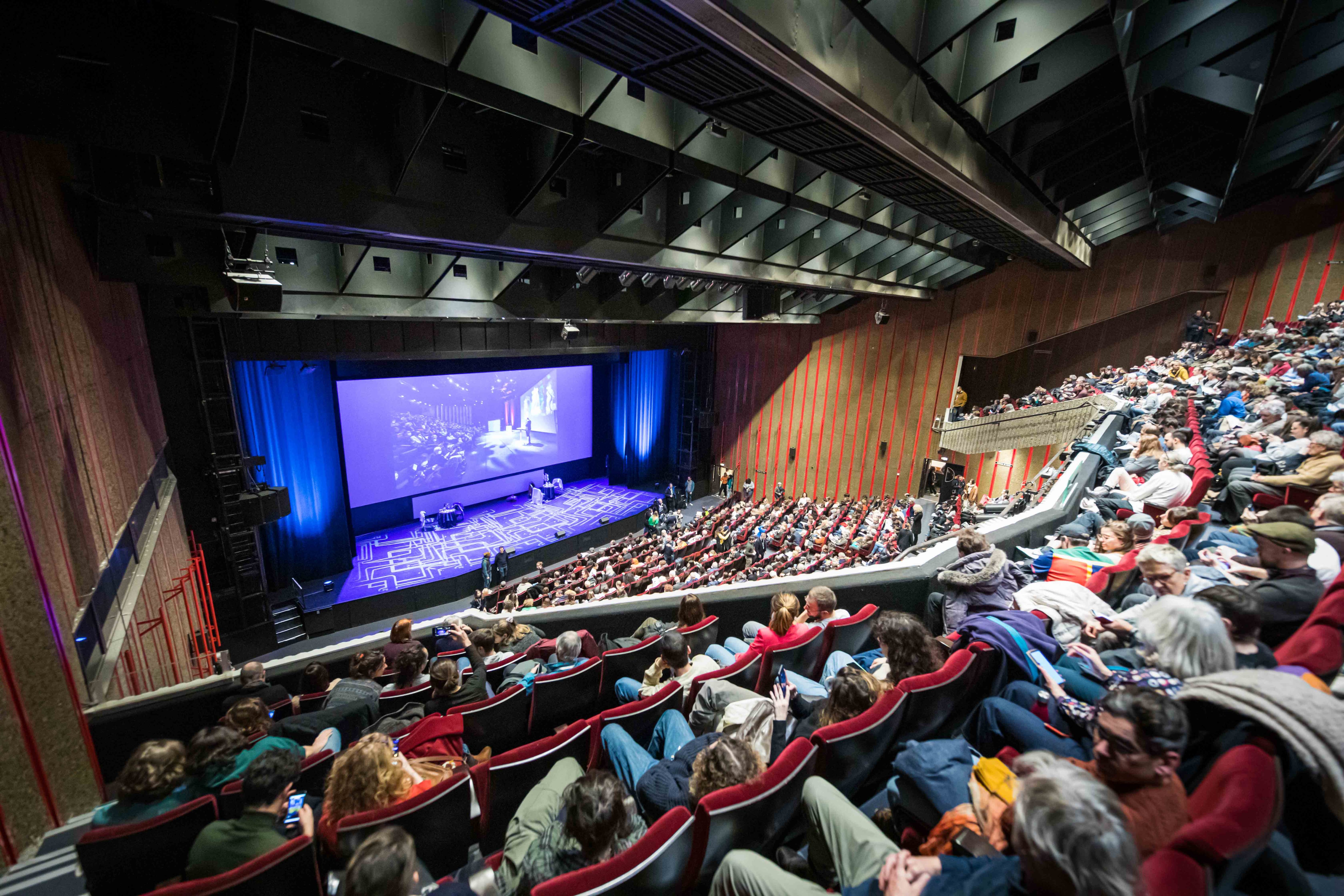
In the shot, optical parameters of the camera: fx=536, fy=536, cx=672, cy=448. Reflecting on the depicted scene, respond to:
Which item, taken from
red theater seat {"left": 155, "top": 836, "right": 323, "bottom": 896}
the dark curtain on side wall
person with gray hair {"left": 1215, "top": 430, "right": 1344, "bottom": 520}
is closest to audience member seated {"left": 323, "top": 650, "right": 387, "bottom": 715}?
red theater seat {"left": 155, "top": 836, "right": 323, "bottom": 896}

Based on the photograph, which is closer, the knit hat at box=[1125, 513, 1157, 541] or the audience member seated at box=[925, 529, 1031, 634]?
the audience member seated at box=[925, 529, 1031, 634]

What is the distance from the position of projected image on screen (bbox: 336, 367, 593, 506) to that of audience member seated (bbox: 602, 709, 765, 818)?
39.8 feet

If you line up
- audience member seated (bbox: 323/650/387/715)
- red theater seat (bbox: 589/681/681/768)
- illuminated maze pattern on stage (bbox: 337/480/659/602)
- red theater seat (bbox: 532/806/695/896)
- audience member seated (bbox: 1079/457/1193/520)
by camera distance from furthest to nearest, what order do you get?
illuminated maze pattern on stage (bbox: 337/480/659/602), audience member seated (bbox: 1079/457/1193/520), audience member seated (bbox: 323/650/387/715), red theater seat (bbox: 589/681/681/768), red theater seat (bbox: 532/806/695/896)

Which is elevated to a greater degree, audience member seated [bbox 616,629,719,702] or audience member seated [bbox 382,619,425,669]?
audience member seated [bbox 616,629,719,702]

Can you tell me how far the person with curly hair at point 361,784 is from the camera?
2.07m

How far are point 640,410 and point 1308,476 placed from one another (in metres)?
15.7

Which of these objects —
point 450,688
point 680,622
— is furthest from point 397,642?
point 680,622

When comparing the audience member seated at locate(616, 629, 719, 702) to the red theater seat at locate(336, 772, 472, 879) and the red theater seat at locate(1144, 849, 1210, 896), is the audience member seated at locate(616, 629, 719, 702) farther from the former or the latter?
the red theater seat at locate(1144, 849, 1210, 896)

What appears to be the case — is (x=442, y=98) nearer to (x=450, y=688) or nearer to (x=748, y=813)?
(x=450, y=688)

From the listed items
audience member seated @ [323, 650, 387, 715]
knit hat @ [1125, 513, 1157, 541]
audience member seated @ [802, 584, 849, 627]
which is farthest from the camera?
knit hat @ [1125, 513, 1157, 541]

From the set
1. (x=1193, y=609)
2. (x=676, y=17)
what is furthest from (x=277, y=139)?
(x=1193, y=609)

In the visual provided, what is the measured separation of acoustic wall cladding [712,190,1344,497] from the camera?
1100 centimetres

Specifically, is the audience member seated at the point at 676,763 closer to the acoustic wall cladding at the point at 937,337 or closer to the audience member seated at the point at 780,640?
the audience member seated at the point at 780,640

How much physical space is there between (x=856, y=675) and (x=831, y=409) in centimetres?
1505
